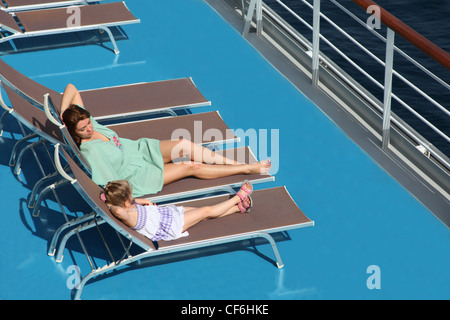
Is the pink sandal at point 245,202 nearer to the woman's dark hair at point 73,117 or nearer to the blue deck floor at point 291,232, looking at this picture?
the blue deck floor at point 291,232

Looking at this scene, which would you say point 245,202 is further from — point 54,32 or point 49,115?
point 54,32

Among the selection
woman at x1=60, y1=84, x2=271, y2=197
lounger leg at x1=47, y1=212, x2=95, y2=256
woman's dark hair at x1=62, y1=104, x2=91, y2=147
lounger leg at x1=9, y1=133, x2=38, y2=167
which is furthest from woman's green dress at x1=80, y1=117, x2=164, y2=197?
lounger leg at x1=9, y1=133, x2=38, y2=167

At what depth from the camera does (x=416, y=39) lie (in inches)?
179

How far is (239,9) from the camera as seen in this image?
7730 millimetres

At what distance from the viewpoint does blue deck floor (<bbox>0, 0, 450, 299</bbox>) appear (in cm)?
433

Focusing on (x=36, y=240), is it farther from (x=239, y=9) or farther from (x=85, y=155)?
(x=239, y=9)

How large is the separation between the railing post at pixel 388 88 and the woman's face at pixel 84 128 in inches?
87.3

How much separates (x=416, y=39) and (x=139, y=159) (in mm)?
2076

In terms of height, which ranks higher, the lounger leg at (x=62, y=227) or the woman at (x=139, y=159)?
the woman at (x=139, y=159)

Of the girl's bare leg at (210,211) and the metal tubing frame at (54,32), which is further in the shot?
the metal tubing frame at (54,32)

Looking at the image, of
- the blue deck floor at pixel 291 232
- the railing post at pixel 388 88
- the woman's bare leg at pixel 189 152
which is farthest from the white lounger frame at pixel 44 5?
the railing post at pixel 388 88

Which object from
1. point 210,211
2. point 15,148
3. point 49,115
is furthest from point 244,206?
point 15,148

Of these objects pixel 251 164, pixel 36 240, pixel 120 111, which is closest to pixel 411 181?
pixel 251 164

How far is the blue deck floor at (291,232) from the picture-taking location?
4.33m
